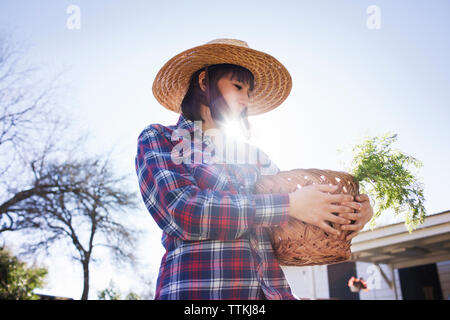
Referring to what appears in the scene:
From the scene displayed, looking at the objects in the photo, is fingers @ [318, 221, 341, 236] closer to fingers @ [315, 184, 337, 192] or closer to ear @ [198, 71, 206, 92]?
fingers @ [315, 184, 337, 192]

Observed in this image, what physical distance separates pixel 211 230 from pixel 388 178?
847mm

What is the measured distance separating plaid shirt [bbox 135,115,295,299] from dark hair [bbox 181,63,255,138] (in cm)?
43

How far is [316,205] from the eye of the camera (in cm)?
113

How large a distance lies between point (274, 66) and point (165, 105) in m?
0.76

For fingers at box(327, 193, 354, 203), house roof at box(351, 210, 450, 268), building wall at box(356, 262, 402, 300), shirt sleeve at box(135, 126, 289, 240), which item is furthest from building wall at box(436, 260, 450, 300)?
shirt sleeve at box(135, 126, 289, 240)

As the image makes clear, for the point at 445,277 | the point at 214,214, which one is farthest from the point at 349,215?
the point at 445,277

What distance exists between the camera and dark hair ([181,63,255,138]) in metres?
1.64

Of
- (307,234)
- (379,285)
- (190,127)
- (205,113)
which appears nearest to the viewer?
(307,234)

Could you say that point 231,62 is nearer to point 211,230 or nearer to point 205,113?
point 205,113

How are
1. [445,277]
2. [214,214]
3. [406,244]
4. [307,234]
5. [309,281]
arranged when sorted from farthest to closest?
[309,281]
[445,277]
[406,244]
[307,234]
[214,214]
